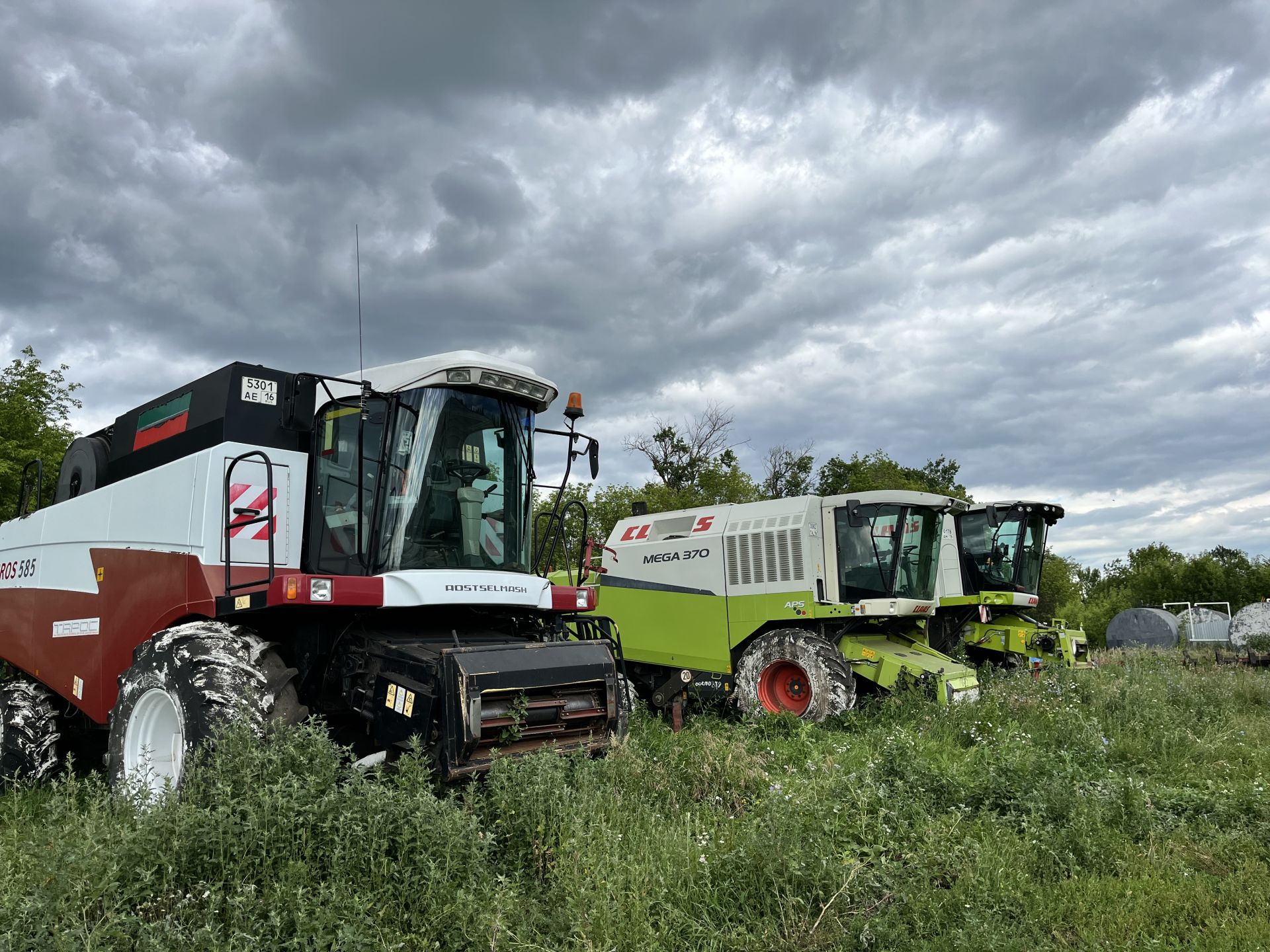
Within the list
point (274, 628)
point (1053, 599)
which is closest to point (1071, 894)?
point (274, 628)

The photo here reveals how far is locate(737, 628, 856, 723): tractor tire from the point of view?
1027 cm

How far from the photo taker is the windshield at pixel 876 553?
11516 mm

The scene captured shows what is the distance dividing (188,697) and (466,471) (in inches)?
85.4

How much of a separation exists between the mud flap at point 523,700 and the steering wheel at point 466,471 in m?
1.21

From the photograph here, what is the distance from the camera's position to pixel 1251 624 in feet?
75.2

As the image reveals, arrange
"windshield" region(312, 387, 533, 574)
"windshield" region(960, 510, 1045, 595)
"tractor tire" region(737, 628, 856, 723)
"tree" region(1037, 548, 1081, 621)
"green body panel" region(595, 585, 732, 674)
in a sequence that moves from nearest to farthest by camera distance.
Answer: "windshield" region(312, 387, 533, 574), "tractor tire" region(737, 628, 856, 723), "green body panel" region(595, 585, 732, 674), "windshield" region(960, 510, 1045, 595), "tree" region(1037, 548, 1081, 621)

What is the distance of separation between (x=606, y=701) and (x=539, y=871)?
148 centimetres

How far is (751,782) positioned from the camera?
243 inches

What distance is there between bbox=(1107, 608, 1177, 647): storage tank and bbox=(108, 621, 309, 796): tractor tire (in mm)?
27223

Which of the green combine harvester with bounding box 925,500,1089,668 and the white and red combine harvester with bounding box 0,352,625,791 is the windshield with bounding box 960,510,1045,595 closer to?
the green combine harvester with bounding box 925,500,1089,668

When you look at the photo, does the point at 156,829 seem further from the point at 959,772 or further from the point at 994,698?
the point at 994,698

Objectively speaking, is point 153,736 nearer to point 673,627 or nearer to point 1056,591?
point 673,627

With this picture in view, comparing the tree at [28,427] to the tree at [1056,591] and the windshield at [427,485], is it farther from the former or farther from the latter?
the tree at [1056,591]

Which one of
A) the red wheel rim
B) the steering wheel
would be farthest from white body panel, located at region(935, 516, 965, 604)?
the steering wheel
